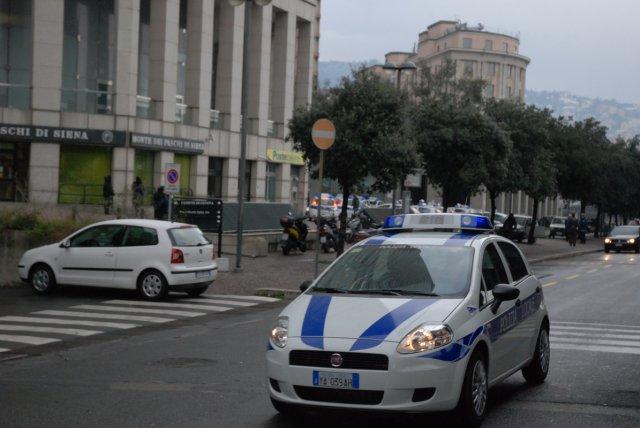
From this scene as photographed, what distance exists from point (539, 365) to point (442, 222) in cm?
193

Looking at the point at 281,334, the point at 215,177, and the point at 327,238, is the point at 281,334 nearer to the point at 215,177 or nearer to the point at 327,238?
the point at 327,238

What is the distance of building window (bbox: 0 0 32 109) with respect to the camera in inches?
1683

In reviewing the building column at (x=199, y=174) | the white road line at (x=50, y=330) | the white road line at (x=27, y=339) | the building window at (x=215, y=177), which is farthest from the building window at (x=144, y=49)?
the white road line at (x=27, y=339)

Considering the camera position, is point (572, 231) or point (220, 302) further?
point (572, 231)

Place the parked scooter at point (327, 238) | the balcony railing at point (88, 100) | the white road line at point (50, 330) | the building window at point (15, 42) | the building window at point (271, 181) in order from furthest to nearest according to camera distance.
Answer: the building window at point (271, 181) → the balcony railing at point (88, 100) → the building window at point (15, 42) → the parked scooter at point (327, 238) → the white road line at point (50, 330)

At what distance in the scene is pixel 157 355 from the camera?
12.1 m

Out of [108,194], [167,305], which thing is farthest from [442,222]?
[108,194]

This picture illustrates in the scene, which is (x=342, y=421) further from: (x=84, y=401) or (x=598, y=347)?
(x=598, y=347)

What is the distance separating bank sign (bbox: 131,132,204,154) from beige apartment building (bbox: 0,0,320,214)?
5 cm

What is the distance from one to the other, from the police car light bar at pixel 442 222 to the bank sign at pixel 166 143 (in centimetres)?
3516

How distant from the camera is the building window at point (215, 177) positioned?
165ft

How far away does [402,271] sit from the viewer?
862 centimetres

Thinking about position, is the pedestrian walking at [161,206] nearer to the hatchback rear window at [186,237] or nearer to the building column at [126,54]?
the hatchback rear window at [186,237]

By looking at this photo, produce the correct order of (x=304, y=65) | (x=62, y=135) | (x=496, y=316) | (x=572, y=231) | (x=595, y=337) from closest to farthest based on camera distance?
1. (x=496, y=316)
2. (x=595, y=337)
3. (x=62, y=135)
4. (x=572, y=231)
5. (x=304, y=65)
